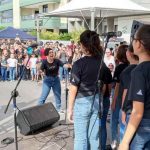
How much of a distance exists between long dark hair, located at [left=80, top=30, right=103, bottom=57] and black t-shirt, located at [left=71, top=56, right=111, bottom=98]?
81 millimetres

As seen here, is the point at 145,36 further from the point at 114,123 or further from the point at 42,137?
the point at 42,137

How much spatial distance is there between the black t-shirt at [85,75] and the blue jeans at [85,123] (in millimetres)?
98

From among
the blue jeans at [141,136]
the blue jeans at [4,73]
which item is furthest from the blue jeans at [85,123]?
the blue jeans at [4,73]

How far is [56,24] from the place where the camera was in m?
46.2

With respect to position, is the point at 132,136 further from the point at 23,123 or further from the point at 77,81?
the point at 23,123

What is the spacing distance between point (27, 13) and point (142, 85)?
184 ft

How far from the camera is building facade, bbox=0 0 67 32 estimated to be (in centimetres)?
4634

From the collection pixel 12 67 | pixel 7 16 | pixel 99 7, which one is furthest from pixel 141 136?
pixel 7 16

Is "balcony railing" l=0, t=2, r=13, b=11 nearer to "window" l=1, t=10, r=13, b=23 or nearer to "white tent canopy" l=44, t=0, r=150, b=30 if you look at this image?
Result: "window" l=1, t=10, r=13, b=23

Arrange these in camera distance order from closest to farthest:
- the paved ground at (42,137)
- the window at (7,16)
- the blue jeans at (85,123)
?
the blue jeans at (85,123) < the paved ground at (42,137) < the window at (7,16)

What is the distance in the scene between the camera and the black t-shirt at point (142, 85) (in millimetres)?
2562

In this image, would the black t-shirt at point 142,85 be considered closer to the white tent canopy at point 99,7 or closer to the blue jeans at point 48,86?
the blue jeans at point 48,86

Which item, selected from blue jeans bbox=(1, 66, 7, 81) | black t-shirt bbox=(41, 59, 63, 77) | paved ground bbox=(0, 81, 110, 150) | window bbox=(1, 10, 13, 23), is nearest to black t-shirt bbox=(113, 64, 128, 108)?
paved ground bbox=(0, 81, 110, 150)

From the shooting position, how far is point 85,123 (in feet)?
13.3
